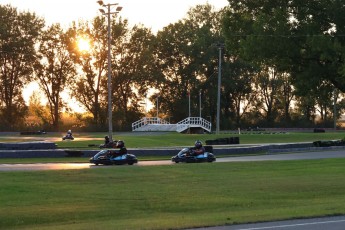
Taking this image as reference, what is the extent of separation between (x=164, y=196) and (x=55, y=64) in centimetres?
9063

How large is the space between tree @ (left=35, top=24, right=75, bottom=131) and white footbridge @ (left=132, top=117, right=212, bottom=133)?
52.7 ft

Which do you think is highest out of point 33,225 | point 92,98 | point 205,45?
point 205,45

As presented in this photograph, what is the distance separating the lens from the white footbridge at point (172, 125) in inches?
Answer: 3701

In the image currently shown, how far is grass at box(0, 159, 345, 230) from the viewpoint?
17.2 metres

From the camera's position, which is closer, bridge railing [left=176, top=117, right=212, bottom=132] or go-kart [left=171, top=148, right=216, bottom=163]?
go-kart [left=171, top=148, right=216, bottom=163]

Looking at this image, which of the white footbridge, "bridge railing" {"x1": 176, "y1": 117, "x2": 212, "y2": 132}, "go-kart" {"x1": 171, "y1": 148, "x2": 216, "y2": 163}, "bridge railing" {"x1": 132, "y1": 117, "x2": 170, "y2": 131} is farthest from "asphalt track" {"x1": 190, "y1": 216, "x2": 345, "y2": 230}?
"bridge railing" {"x1": 132, "y1": 117, "x2": 170, "y2": 131}

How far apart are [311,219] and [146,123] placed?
8354cm

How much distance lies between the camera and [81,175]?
96.8ft

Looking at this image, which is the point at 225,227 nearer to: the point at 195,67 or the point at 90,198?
the point at 90,198

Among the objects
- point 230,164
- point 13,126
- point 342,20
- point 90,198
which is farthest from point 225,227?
point 13,126

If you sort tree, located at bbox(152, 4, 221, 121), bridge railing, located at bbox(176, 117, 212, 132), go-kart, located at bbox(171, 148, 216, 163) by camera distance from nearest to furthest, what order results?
1. go-kart, located at bbox(171, 148, 216, 163)
2. bridge railing, located at bbox(176, 117, 212, 132)
3. tree, located at bbox(152, 4, 221, 121)

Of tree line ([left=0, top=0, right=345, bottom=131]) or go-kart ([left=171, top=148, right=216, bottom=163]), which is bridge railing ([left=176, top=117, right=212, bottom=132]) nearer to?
tree line ([left=0, top=0, right=345, bottom=131])

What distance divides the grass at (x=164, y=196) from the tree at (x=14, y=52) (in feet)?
254

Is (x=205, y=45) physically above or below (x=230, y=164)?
above
